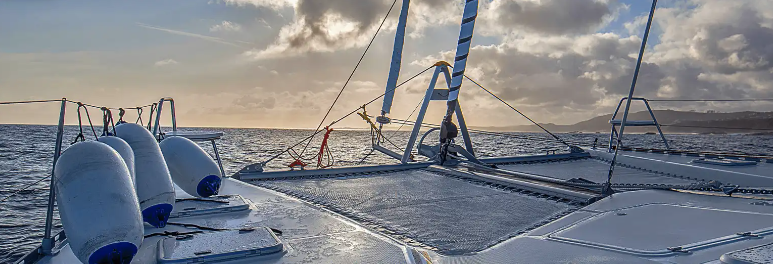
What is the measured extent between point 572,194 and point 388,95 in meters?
8.47

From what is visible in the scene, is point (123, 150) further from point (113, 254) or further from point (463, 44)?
point (463, 44)

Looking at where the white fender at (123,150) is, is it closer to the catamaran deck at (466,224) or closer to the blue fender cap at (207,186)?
the catamaran deck at (466,224)

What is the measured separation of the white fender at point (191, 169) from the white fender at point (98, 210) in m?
3.06

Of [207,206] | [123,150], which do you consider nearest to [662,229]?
[207,206]

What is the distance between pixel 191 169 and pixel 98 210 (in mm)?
3582

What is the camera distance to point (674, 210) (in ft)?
23.0

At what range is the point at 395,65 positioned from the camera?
1628 centimetres

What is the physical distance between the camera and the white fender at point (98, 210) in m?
4.21

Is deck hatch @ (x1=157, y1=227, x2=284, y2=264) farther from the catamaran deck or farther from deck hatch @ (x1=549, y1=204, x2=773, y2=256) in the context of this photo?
deck hatch @ (x1=549, y1=204, x2=773, y2=256)

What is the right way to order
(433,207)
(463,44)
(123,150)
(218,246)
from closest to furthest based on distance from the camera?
(218,246) → (123,150) → (433,207) → (463,44)

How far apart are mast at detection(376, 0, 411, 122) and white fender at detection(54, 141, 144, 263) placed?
11.6 meters

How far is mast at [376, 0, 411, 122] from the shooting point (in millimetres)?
15875

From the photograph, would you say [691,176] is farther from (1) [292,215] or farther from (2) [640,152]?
(1) [292,215]

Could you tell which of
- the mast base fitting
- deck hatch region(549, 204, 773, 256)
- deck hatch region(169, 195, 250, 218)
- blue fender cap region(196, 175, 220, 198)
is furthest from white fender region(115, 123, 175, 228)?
the mast base fitting
